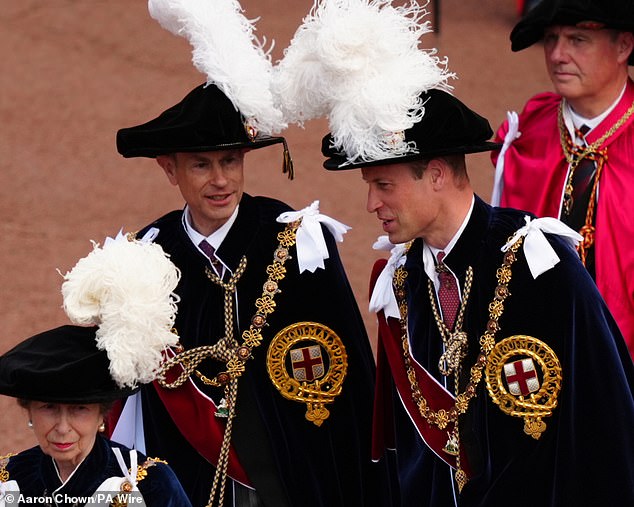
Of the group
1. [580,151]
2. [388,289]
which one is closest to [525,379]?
[388,289]

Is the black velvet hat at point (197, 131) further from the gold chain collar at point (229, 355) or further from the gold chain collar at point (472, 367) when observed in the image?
the gold chain collar at point (472, 367)

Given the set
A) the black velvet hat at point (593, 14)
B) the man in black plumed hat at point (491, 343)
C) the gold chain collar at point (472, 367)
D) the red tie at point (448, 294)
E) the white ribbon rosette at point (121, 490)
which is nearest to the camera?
the white ribbon rosette at point (121, 490)

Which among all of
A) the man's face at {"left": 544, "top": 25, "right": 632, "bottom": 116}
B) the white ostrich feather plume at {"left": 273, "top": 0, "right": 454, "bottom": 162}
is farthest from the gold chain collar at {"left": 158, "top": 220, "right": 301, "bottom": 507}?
the man's face at {"left": 544, "top": 25, "right": 632, "bottom": 116}

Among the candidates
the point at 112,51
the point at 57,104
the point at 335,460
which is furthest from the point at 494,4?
the point at 335,460

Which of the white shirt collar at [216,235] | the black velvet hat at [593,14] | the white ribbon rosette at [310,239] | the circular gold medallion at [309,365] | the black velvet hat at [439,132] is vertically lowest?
the circular gold medallion at [309,365]

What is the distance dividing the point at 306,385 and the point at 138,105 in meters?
7.69

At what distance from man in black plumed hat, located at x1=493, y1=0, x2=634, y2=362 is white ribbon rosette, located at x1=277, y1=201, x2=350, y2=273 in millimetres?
1394

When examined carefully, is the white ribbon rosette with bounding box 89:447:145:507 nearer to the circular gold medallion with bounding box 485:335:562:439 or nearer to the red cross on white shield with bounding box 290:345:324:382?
the red cross on white shield with bounding box 290:345:324:382

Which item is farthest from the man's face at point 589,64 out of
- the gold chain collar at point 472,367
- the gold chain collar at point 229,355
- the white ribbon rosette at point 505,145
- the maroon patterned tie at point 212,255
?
the maroon patterned tie at point 212,255

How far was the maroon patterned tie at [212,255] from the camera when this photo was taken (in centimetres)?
535

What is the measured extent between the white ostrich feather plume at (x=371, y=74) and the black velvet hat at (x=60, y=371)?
3.54 feet

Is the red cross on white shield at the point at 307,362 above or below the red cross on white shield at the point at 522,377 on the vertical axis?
above

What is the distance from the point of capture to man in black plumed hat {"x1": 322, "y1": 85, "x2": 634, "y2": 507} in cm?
469

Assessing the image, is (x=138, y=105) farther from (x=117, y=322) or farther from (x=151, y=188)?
(x=117, y=322)
